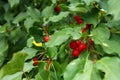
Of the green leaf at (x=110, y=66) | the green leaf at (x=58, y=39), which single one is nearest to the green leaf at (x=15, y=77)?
the green leaf at (x=58, y=39)

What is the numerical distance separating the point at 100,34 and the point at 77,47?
3.7 inches

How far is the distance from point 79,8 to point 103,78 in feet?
0.93

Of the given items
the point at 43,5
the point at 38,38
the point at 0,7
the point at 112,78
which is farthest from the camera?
the point at 0,7

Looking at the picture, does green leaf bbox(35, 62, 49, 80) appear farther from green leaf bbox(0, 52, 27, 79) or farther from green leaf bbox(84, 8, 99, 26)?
green leaf bbox(84, 8, 99, 26)

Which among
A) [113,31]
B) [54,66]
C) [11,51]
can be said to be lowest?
[11,51]

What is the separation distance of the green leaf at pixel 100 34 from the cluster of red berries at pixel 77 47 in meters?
0.06

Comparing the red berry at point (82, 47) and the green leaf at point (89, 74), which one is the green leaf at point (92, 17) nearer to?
the red berry at point (82, 47)

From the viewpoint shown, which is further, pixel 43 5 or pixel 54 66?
pixel 43 5

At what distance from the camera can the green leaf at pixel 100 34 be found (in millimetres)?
1172

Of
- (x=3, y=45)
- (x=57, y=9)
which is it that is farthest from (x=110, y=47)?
(x=3, y=45)

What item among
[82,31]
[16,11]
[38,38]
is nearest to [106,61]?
[82,31]

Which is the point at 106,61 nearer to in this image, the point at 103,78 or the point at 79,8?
the point at 103,78

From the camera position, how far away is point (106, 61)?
3.69ft

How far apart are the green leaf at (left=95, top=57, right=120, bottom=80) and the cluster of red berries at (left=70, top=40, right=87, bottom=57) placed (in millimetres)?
99
